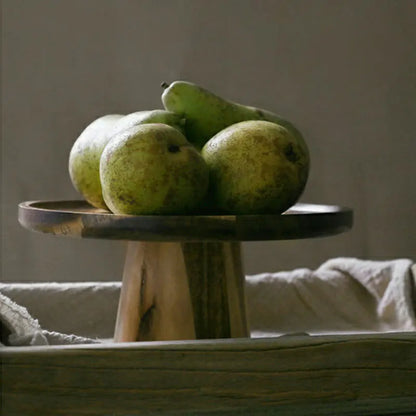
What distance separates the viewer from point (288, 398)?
19.3 inches

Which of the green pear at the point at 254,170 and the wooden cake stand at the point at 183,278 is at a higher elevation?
the green pear at the point at 254,170

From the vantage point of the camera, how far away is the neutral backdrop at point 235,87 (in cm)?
144

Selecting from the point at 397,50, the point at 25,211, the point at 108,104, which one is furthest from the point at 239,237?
the point at 397,50

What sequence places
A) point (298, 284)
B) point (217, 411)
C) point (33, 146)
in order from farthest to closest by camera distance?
point (33, 146) < point (298, 284) < point (217, 411)

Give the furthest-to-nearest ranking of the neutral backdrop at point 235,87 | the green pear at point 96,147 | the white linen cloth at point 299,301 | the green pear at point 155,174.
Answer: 1. the neutral backdrop at point 235,87
2. the white linen cloth at point 299,301
3. the green pear at point 96,147
4. the green pear at point 155,174

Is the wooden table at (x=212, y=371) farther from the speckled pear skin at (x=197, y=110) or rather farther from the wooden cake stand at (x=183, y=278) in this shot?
the speckled pear skin at (x=197, y=110)

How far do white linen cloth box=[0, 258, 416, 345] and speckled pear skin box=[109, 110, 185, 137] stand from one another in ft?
0.80

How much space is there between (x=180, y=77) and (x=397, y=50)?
464 millimetres

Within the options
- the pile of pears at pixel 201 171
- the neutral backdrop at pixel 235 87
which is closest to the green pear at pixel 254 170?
the pile of pears at pixel 201 171

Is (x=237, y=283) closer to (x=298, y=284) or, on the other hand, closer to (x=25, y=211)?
(x=25, y=211)

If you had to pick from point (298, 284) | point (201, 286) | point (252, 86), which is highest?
point (252, 86)

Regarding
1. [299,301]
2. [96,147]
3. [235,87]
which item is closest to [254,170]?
[96,147]

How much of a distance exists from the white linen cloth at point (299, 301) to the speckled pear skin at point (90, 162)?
20 centimetres

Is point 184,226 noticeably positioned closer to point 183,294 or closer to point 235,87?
point 183,294
